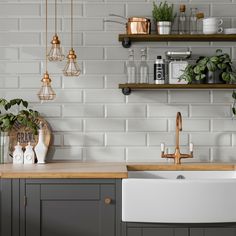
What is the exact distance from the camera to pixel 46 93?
4.12 metres

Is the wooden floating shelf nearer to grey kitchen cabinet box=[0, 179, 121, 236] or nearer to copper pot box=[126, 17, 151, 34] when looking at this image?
copper pot box=[126, 17, 151, 34]

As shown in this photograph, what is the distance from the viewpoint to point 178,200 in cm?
346

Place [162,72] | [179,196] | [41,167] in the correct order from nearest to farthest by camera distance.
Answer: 1. [179,196]
2. [41,167]
3. [162,72]

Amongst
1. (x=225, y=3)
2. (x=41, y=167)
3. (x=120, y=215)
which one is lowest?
(x=120, y=215)

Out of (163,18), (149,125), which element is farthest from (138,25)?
(149,125)

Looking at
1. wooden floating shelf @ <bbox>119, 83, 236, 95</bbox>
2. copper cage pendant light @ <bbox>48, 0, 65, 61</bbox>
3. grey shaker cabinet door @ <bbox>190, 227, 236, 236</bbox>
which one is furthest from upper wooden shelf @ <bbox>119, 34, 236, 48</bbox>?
grey shaker cabinet door @ <bbox>190, 227, 236, 236</bbox>

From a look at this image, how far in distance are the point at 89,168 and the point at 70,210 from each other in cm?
34

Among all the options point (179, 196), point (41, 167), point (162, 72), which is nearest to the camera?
point (179, 196)

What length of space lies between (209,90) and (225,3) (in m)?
0.64

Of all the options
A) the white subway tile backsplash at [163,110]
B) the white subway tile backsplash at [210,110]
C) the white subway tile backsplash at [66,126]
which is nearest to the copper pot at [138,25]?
the white subway tile backsplash at [163,110]

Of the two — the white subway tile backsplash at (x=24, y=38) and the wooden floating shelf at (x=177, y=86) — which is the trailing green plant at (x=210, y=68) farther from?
the white subway tile backsplash at (x=24, y=38)

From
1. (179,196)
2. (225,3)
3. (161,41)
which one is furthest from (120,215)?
(225,3)

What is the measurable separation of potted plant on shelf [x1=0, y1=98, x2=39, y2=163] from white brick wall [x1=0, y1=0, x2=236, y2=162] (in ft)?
0.51

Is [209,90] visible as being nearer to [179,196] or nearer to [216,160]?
[216,160]
